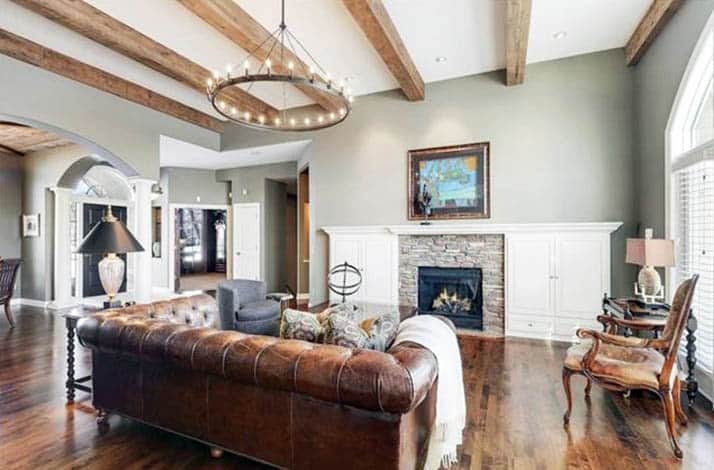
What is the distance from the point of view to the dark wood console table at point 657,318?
9.60 ft

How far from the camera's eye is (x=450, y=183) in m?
5.52

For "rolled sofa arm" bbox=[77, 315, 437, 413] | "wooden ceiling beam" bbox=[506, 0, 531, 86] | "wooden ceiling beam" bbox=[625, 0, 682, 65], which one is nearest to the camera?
"rolled sofa arm" bbox=[77, 315, 437, 413]

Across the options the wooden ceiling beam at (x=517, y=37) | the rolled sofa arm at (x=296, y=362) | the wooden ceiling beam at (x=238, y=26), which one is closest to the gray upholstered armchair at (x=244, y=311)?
the rolled sofa arm at (x=296, y=362)

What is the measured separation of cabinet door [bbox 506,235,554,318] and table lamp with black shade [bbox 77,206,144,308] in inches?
177

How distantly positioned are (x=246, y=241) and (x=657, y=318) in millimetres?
7907

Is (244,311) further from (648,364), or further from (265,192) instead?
(265,192)

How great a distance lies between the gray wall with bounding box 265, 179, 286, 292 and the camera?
29.2 ft

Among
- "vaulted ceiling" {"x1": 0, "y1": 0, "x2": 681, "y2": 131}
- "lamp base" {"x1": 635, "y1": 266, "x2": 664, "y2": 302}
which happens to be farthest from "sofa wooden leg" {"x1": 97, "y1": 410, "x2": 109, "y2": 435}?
"lamp base" {"x1": 635, "y1": 266, "x2": 664, "y2": 302}

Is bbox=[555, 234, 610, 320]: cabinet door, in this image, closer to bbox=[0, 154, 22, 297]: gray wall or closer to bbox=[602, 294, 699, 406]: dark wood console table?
bbox=[602, 294, 699, 406]: dark wood console table

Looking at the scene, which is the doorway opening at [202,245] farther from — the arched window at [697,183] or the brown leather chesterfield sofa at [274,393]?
the arched window at [697,183]

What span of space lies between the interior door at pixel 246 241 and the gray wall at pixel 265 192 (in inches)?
5.6

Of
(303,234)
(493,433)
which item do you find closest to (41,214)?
(303,234)

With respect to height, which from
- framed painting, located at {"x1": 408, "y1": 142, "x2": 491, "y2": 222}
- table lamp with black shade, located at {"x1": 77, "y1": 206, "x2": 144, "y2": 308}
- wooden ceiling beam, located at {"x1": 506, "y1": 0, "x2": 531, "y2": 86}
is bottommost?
table lamp with black shade, located at {"x1": 77, "y1": 206, "x2": 144, "y2": 308}

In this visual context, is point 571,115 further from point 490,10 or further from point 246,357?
point 246,357
